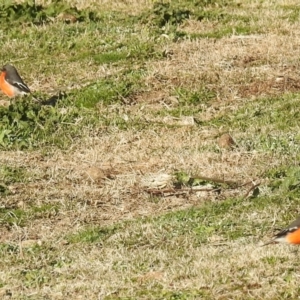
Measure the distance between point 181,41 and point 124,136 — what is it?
12.5 feet

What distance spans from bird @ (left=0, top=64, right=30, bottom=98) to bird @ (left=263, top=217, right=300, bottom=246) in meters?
5.84

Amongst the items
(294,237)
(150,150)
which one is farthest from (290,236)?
(150,150)

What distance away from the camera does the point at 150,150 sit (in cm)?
1145

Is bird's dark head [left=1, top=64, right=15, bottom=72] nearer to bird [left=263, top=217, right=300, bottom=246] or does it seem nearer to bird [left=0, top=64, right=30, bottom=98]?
bird [left=0, top=64, right=30, bottom=98]

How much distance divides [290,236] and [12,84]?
20.6 feet

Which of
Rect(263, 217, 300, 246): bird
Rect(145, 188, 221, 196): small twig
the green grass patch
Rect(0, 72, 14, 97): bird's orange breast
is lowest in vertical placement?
Rect(0, 72, 14, 97): bird's orange breast

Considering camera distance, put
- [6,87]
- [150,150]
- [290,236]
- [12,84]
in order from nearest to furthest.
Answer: [290,236], [150,150], [12,84], [6,87]

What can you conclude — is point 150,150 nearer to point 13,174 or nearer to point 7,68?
point 13,174

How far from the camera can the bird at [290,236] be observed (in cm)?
795

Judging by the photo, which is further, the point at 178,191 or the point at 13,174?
the point at 13,174

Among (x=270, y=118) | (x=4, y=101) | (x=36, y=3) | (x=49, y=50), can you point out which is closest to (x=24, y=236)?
(x=270, y=118)

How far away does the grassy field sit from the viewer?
26.0ft

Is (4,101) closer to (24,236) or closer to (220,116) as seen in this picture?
(220,116)

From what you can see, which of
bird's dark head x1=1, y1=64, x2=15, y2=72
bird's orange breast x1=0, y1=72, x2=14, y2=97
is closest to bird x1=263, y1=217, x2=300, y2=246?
bird's orange breast x1=0, y1=72, x2=14, y2=97
